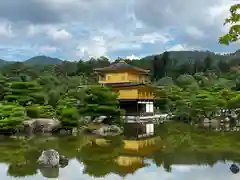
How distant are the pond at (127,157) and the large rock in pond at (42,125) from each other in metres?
1.77

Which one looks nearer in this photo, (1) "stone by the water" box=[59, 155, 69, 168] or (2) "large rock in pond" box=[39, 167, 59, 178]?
(2) "large rock in pond" box=[39, 167, 59, 178]

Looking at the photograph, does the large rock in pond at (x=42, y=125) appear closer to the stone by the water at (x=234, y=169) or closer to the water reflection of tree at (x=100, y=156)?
the water reflection of tree at (x=100, y=156)

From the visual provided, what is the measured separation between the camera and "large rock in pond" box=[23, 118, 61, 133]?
62.2 feet

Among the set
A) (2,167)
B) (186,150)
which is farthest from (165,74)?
(2,167)

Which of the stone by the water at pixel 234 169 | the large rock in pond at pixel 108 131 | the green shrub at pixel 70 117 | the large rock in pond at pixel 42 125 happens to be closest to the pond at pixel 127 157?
the stone by the water at pixel 234 169

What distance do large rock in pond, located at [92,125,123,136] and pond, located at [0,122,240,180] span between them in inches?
41.2

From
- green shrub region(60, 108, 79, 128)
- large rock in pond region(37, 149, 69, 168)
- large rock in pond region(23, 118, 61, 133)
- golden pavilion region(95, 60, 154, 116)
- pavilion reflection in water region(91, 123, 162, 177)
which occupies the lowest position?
pavilion reflection in water region(91, 123, 162, 177)

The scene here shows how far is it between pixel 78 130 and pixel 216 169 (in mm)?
10458

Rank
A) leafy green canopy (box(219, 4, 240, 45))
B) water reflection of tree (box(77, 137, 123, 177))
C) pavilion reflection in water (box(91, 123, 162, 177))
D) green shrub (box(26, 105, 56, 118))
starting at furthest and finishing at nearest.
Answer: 1. green shrub (box(26, 105, 56, 118))
2. pavilion reflection in water (box(91, 123, 162, 177))
3. water reflection of tree (box(77, 137, 123, 177))
4. leafy green canopy (box(219, 4, 240, 45))

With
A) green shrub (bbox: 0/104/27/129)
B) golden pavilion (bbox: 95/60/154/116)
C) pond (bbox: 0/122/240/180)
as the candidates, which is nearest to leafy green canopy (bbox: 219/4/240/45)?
pond (bbox: 0/122/240/180)

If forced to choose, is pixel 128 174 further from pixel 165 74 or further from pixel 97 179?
pixel 165 74

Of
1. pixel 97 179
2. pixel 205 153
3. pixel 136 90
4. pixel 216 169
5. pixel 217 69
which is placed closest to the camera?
pixel 97 179

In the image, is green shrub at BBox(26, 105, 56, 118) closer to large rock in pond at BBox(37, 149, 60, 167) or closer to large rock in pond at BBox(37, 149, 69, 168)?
large rock in pond at BBox(37, 149, 69, 168)

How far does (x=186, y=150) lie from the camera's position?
13.7 m
